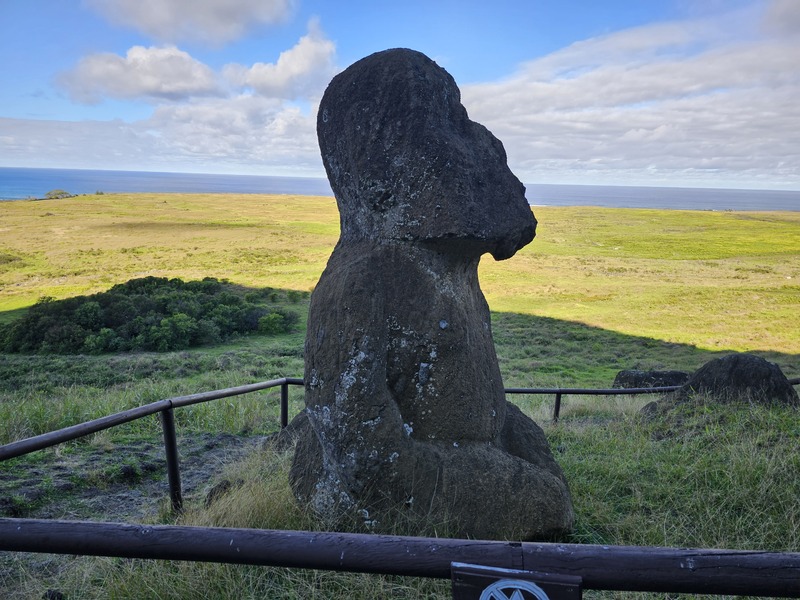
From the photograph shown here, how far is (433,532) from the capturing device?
3.85 m

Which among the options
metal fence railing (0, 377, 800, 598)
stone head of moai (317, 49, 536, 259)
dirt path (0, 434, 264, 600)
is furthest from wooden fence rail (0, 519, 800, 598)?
stone head of moai (317, 49, 536, 259)

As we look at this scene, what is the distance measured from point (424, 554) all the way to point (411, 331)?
7.40 feet

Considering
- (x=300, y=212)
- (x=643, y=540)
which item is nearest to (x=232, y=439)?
(x=643, y=540)

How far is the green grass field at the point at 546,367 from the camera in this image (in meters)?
4.20

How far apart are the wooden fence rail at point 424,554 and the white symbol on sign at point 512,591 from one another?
0.05 metres

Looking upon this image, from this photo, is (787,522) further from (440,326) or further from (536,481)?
(440,326)

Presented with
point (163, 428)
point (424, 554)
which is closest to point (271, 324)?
point (163, 428)

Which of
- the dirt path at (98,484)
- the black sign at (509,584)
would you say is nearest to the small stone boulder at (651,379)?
the dirt path at (98,484)

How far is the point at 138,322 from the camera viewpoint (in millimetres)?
23734

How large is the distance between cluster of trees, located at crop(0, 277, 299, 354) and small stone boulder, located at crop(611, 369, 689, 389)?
15.3 metres

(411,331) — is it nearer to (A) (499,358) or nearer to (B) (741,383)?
(B) (741,383)

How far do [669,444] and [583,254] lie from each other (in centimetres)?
5455

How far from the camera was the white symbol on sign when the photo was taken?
1.96m

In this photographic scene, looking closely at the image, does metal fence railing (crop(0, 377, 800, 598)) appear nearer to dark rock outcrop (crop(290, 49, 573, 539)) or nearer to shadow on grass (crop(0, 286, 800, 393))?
dark rock outcrop (crop(290, 49, 573, 539))
